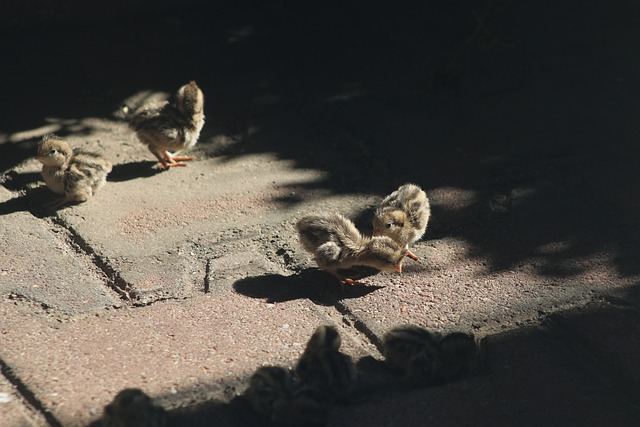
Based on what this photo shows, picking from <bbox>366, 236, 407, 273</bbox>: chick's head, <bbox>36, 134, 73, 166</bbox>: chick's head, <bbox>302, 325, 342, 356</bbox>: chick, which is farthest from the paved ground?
<bbox>36, 134, 73, 166</bbox>: chick's head

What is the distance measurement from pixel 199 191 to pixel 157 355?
2.16 m

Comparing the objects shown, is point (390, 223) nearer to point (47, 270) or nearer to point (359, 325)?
point (359, 325)

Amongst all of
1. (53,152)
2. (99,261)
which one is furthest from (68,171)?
(99,261)

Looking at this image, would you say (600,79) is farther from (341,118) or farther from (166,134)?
(166,134)

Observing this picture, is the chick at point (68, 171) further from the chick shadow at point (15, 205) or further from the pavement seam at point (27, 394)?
the pavement seam at point (27, 394)

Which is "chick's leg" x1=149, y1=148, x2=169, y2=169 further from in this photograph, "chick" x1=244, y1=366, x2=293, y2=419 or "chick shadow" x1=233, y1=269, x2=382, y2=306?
"chick" x1=244, y1=366, x2=293, y2=419

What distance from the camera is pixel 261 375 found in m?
4.94

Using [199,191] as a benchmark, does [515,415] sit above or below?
below

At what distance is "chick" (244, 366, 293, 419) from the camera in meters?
4.84

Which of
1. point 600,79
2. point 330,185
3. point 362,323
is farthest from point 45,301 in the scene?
point 600,79

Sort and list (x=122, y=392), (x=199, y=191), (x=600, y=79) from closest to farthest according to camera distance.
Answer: (x=122, y=392)
(x=199, y=191)
(x=600, y=79)

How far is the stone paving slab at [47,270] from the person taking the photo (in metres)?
5.99

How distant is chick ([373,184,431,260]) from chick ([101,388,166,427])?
2283mm

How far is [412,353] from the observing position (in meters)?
5.22
